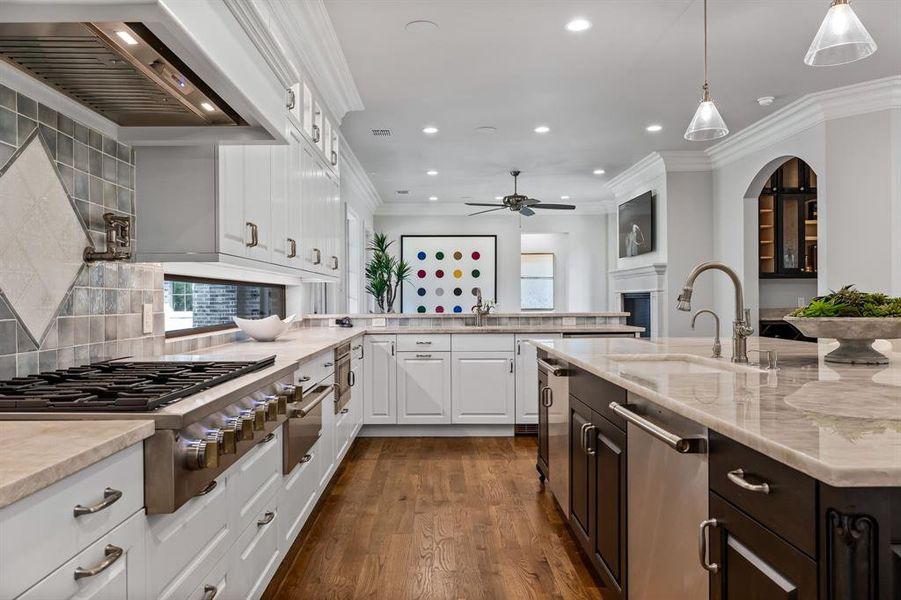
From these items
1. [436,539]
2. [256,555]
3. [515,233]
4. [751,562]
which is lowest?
[436,539]

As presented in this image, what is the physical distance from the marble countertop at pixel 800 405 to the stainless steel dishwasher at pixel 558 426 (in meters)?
0.38

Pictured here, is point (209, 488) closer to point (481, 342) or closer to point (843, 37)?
point (843, 37)

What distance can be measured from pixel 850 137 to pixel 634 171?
2833mm

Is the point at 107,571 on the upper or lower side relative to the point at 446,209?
lower

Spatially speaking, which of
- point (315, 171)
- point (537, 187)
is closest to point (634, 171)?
point (537, 187)

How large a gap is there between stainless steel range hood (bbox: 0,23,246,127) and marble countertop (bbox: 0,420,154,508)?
858 mm

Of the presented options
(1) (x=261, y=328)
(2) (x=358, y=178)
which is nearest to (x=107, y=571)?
(1) (x=261, y=328)

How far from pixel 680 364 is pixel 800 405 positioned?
0.99m

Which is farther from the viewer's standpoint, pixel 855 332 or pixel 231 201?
pixel 231 201

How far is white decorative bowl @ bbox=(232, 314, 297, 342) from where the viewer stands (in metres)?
3.24

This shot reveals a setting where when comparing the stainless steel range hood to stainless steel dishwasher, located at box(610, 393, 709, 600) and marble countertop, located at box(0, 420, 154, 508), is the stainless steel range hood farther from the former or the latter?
stainless steel dishwasher, located at box(610, 393, 709, 600)

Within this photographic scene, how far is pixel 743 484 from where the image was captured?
107cm

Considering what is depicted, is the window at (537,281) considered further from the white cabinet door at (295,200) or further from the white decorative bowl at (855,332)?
the white decorative bowl at (855,332)

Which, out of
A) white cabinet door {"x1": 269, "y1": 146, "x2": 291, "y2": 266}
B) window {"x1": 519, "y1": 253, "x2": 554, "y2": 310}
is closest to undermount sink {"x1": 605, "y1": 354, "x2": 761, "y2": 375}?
white cabinet door {"x1": 269, "y1": 146, "x2": 291, "y2": 266}
